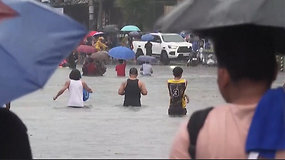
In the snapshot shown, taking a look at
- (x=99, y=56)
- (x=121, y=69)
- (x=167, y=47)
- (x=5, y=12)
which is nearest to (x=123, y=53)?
(x=121, y=69)

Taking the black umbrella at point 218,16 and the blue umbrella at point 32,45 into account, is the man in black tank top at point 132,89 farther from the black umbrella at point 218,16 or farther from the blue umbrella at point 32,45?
the black umbrella at point 218,16

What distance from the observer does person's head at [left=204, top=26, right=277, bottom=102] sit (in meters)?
3.19

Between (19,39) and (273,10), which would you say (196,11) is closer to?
(273,10)

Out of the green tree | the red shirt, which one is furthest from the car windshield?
the red shirt

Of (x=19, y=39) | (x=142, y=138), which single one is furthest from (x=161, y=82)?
(x=19, y=39)

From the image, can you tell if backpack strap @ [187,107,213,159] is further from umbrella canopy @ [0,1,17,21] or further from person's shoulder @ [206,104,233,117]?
umbrella canopy @ [0,1,17,21]

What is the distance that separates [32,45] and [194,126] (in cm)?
124

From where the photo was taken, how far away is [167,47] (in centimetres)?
4016

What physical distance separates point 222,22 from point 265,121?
39 cm

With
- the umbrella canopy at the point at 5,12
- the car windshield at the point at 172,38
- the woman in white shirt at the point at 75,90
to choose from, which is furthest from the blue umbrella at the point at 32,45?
the car windshield at the point at 172,38

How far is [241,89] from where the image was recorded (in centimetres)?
323

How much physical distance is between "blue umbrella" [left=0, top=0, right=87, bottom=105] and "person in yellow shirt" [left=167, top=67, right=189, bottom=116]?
11.3 m

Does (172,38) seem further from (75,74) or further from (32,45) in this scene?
(32,45)

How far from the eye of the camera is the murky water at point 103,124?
Result: 38.2ft
